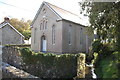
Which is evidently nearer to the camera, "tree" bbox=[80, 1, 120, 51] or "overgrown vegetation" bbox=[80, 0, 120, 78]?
"overgrown vegetation" bbox=[80, 0, 120, 78]

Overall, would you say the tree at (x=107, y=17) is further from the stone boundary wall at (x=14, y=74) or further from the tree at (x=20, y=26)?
the tree at (x=20, y=26)

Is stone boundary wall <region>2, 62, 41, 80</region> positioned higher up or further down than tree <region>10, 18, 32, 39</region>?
further down

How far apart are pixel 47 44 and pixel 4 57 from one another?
812 cm

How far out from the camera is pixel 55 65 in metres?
10.3

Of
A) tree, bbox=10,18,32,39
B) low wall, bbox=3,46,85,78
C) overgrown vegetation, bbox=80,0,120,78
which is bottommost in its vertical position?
low wall, bbox=3,46,85,78

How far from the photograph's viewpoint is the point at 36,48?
77.3ft

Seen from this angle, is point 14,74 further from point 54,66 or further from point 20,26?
point 20,26

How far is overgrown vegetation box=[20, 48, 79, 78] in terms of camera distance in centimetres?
1027

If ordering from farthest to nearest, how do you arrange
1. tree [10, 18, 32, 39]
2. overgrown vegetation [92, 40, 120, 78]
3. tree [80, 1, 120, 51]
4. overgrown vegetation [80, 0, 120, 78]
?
tree [10, 18, 32, 39] → tree [80, 1, 120, 51] → overgrown vegetation [80, 0, 120, 78] → overgrown vegetation [92, 40, 120, 78]

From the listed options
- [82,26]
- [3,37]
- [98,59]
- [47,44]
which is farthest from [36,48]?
[98,59]

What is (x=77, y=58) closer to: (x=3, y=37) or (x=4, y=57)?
(x=4, y=57)

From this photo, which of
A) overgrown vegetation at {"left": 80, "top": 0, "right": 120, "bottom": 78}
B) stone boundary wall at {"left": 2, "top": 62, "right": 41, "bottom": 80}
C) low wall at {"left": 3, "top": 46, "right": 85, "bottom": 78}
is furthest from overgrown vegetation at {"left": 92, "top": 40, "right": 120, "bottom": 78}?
stone boundary wall at {"left": 2, "top": 62, "right": 41, "bottom": 80}

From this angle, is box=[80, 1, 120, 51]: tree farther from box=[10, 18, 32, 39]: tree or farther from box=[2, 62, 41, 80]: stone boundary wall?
box=[10, 18, 32, 39]: tree

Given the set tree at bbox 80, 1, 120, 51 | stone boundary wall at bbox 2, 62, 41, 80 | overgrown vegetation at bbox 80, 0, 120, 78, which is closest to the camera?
stone boundary wall at bbox 2, 62, 41, 80
